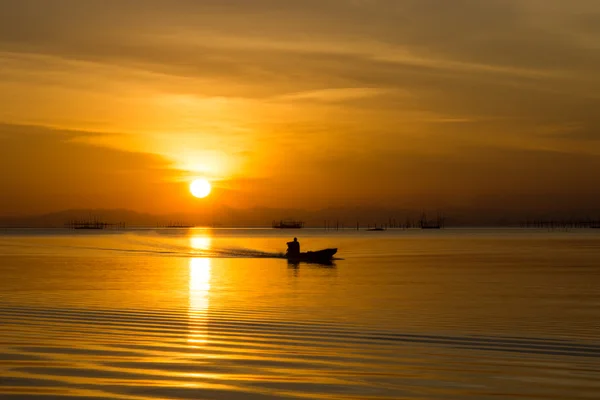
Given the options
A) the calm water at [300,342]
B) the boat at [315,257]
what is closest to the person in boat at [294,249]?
the boat at [315,257]

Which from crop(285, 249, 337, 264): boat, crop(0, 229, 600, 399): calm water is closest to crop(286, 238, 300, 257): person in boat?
crop(285, 249, 337, 264): boat

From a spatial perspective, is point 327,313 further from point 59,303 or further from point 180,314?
point 59,303

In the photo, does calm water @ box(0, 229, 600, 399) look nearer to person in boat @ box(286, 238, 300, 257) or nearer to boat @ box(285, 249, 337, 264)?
boat @ box(285, 249, 337, 264)

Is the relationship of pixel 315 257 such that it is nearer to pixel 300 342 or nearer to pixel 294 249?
pixel 294 249

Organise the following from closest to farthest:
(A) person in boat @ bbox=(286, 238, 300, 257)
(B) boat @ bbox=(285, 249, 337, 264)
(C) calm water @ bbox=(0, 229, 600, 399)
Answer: (C) calm water @ bbox=(0, 229, 600, 399) < (B) boat @ bbox=(285, 249, 337, 264) < (A) person in boat @ bbox=(286, 238, 300, 257)

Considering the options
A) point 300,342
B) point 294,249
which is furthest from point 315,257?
point 300,342

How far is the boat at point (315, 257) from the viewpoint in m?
59.3

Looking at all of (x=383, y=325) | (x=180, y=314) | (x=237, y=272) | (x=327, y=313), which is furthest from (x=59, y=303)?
(x=237, y=272)

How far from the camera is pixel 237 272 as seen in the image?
46594mm

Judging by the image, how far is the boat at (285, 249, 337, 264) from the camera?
5934 centimetres

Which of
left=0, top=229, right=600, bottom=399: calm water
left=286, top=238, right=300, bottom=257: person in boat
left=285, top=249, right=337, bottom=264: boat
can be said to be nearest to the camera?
left=0, top=229, right=600, bottom=399: calm water

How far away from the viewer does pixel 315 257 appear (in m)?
59.5

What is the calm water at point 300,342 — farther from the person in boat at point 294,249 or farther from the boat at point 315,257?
the person in boat at point 294,249

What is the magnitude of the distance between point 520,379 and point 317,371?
11.4 ft
